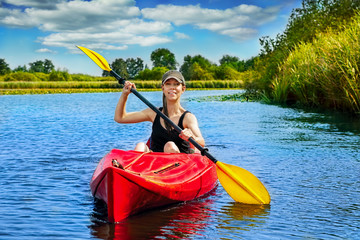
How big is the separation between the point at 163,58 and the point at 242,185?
90781 mm

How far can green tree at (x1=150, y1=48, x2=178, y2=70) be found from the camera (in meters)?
93.6

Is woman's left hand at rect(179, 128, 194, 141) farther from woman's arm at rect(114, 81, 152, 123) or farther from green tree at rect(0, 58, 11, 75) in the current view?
green tree at rect(0, 58, 11, 75)

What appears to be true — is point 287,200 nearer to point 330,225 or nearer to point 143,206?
point 330,225

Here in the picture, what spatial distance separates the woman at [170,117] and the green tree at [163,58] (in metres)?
88.4

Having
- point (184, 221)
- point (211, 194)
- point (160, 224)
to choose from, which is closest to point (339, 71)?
point (211, 194)

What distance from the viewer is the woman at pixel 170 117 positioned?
4797mm

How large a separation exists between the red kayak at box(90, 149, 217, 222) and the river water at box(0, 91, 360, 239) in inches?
5.6

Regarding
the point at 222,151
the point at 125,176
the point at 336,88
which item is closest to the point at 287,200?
the point at 125,176

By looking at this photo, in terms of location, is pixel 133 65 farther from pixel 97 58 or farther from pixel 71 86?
pixel 97 58

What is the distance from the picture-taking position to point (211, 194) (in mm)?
5086

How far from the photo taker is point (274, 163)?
6883mm

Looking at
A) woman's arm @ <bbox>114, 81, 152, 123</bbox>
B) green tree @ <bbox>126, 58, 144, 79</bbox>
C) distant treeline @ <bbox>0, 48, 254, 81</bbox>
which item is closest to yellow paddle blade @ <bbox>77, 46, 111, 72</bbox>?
woman's arm @ <bbox>114, 81, 152, 123</bbox>

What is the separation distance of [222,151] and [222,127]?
4.12 m

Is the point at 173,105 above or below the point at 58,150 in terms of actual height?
above
